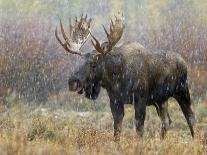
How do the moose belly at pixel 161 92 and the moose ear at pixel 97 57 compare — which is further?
the moose belly at pixel 161 92

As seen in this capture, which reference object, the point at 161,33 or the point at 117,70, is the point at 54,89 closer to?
the point at 161,33

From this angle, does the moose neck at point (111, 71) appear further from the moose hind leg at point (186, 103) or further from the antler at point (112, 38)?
the moose hind leg at point (186, 103)

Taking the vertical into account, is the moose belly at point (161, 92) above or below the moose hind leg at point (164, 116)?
above

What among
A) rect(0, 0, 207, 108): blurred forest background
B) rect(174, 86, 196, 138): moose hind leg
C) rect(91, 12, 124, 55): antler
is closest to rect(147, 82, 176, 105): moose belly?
rect(174, 86, 196, 138): moose hind leg

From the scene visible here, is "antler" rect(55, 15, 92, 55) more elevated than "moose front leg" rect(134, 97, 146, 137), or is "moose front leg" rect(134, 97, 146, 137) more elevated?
"antler" rect(55, 15, 92, 55)

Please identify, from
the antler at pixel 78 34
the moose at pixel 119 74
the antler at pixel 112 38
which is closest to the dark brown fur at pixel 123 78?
the moose at pixel 119 74

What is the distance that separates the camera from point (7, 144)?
19.7 feet

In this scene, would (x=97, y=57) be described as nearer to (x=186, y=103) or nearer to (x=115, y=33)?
(x=115, y=33)

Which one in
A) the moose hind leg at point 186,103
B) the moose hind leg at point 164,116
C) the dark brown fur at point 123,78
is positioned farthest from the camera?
the moose hind leg at point 164,116

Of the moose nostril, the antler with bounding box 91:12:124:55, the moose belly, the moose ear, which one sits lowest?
the moose belly

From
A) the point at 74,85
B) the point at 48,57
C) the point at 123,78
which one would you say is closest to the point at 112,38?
the point at 123,78

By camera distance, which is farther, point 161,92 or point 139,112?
point 161,92

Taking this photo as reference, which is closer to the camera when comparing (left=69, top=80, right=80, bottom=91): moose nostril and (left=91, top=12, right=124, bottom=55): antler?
(left=69, top=80, right=80, bottom=91): moose nostril

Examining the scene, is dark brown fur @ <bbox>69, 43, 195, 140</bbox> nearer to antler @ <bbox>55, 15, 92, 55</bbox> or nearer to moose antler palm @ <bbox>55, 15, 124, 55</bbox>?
moose antler palm @ <bbox>55, 15, 124, 55</bbox>
